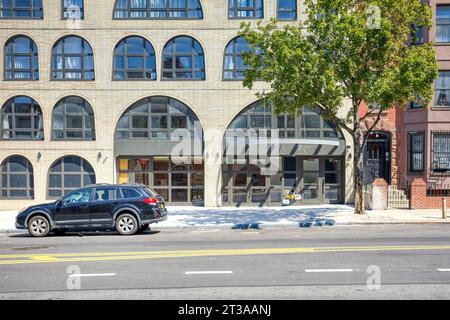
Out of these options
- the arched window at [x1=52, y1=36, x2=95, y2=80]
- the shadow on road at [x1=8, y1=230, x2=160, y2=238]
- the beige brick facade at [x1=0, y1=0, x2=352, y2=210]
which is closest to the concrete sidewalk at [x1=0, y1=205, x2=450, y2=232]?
the shadow on road at [x1=8, y1=230, x2=160, y2=238]

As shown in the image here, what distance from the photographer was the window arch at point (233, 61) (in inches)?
949

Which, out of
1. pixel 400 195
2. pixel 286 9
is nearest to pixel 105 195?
pixel 286 9

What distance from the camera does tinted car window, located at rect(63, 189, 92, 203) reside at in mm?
15812

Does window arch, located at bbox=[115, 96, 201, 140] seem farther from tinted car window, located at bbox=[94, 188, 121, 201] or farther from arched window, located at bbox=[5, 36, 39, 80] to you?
tinted car window, located at bbox=[94, 188, 121, 201]

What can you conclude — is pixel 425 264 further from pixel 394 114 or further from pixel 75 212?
pixel 394 114

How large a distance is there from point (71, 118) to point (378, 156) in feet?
51.1

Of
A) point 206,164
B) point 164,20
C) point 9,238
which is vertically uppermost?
point 164,20

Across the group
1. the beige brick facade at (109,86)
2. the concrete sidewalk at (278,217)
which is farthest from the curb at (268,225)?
the beige brick facade at (109,86)

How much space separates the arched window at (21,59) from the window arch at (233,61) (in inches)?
367

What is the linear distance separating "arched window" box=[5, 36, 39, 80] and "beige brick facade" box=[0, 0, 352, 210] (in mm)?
311

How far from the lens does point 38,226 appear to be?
15758 millimetres

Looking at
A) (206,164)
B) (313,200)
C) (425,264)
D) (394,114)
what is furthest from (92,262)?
(394,114)

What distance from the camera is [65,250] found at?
12492 mm

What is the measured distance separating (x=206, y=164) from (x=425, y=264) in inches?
598
